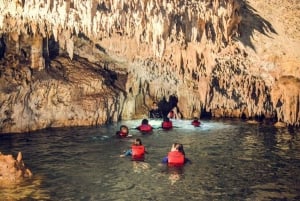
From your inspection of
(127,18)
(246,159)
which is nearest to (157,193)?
(246,159)

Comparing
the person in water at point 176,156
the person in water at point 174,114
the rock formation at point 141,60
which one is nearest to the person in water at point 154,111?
the rock formation at point 141,60

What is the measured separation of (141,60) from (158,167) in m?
13.9

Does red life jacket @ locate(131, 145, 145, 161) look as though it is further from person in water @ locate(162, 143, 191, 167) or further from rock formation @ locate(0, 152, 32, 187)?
rock formation @ locate(0, 152, 32, 187)

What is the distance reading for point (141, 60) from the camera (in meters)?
29.0

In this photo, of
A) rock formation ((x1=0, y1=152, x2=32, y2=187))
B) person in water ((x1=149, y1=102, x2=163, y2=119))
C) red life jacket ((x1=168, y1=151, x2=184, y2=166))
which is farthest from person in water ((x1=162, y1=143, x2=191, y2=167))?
person in water ((x1=149, y1=102, x2=163, y2=119))

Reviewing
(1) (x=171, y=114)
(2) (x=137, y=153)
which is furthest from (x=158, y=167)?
(1) (x=171, y=114)

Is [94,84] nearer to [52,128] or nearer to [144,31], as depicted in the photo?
[52,128]

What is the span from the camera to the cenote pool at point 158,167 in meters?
12.8

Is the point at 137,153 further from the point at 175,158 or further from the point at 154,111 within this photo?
the point at 154,111

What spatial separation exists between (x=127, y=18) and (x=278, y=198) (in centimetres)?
854

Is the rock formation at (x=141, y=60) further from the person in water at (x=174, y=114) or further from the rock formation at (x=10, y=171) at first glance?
the rock formation at (x=10, y=171)

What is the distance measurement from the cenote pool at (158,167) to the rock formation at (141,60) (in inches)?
93.1

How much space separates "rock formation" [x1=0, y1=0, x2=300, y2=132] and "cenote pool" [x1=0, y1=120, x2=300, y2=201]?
2364 millimetres

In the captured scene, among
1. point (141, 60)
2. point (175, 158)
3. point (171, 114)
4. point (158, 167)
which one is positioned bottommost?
point (158, 167)
